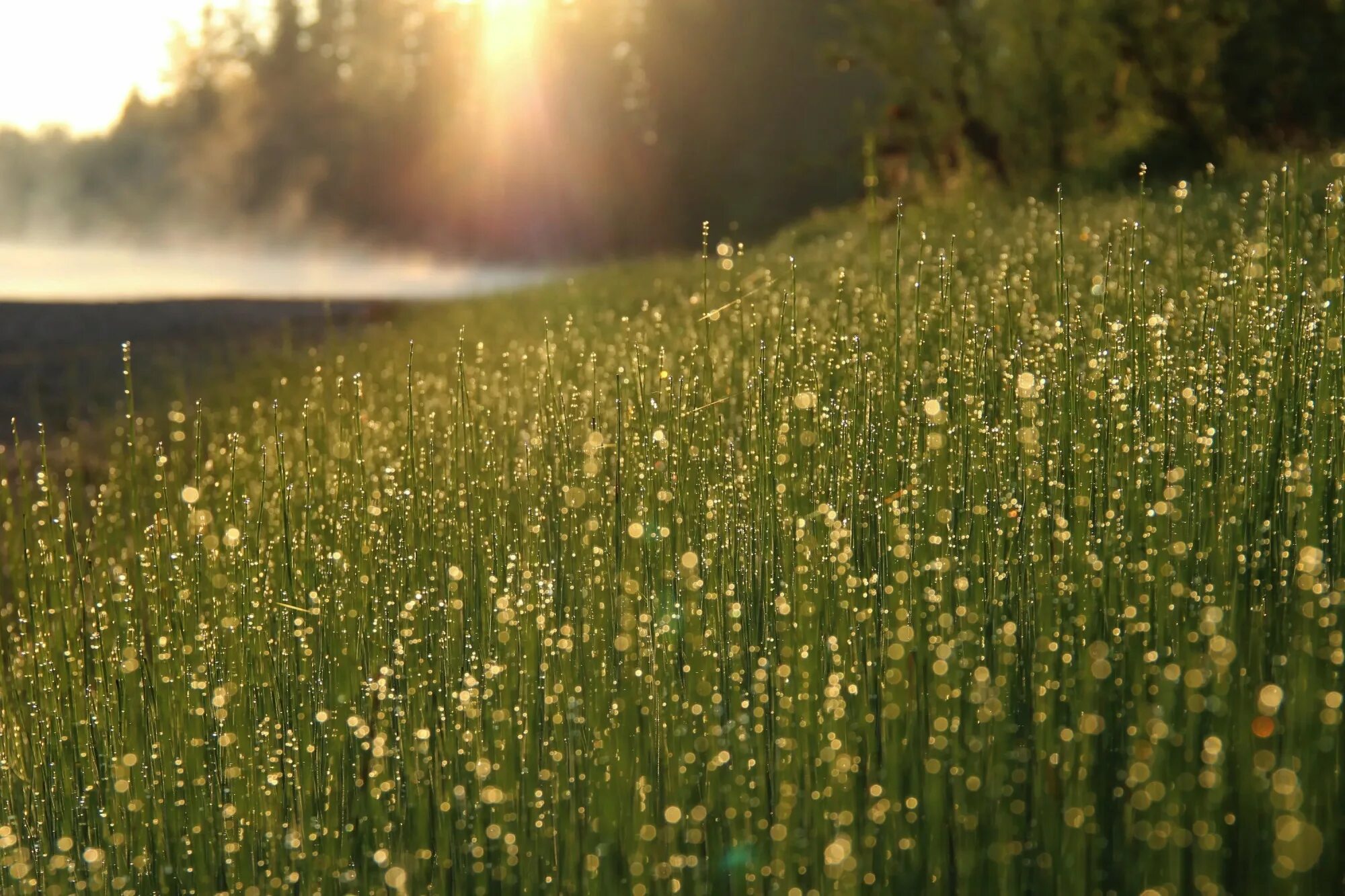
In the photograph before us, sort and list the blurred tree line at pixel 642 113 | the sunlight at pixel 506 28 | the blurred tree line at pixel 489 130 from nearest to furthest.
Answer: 1. the blurred tree line at pixel 642 113
2. the blurred tree line at pixel 489 130
3. the sunlight at pixel 506 28

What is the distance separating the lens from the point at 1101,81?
35.6 feet

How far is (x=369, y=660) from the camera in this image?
7.47 feet

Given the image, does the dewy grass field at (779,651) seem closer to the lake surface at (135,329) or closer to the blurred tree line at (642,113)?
the lake surface at (135,329)

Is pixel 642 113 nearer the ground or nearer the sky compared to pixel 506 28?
nearer the ground

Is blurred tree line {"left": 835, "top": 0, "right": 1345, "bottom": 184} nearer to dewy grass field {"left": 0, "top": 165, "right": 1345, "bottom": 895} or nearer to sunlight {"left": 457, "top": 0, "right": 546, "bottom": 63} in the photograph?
dewy grass field {"left": 0, "top": 165, "right": 1345, "bottom": 895}

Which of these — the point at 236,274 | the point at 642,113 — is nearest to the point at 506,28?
the point at 642,113

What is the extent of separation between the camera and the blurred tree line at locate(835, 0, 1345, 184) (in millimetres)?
9227

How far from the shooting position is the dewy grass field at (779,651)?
166 cm

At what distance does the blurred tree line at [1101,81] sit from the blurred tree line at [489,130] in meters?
1.28

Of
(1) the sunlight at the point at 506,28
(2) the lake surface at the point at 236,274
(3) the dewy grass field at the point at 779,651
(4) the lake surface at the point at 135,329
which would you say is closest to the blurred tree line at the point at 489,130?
(1) the sunlight at the point at 506,28

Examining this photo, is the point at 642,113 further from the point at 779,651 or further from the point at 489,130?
the point at 779,651

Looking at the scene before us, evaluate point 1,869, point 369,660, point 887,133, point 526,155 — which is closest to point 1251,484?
point 369,660

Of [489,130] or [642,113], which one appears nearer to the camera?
[642,113]

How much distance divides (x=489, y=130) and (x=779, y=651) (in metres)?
25.9
